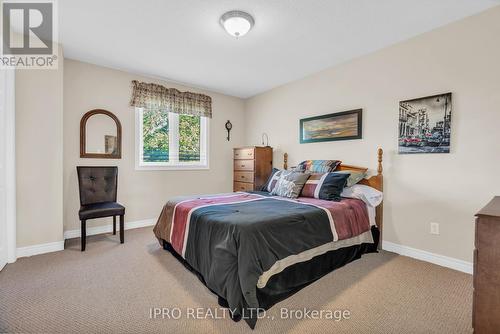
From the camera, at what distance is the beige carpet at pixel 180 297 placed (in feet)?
5.06

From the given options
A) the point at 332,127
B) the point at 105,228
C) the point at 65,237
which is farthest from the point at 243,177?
the point at 65,237

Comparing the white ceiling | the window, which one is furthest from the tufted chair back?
the white ceiling

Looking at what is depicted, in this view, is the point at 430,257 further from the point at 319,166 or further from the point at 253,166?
the point at 253,166

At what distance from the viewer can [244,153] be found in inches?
171

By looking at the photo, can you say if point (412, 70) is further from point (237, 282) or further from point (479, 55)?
point (237, 282)

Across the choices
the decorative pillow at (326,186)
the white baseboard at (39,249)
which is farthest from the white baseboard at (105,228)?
the decorative pillow at (326,186)

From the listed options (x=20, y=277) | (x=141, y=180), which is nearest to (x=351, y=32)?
(x=141, y=180)

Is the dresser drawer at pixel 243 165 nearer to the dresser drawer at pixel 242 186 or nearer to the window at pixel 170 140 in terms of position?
the dresser drawer at pixel 242 186

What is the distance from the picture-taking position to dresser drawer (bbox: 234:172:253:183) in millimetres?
4191

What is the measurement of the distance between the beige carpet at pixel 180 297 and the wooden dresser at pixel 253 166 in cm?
197

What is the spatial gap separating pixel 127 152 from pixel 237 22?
2.56 meters

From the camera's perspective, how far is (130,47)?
2.88m

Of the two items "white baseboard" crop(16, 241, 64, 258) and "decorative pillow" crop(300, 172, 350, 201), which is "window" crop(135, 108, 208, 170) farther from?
"decorative pillow" crop(300, 172, 350, 201)

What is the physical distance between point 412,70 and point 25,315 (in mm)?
4066
